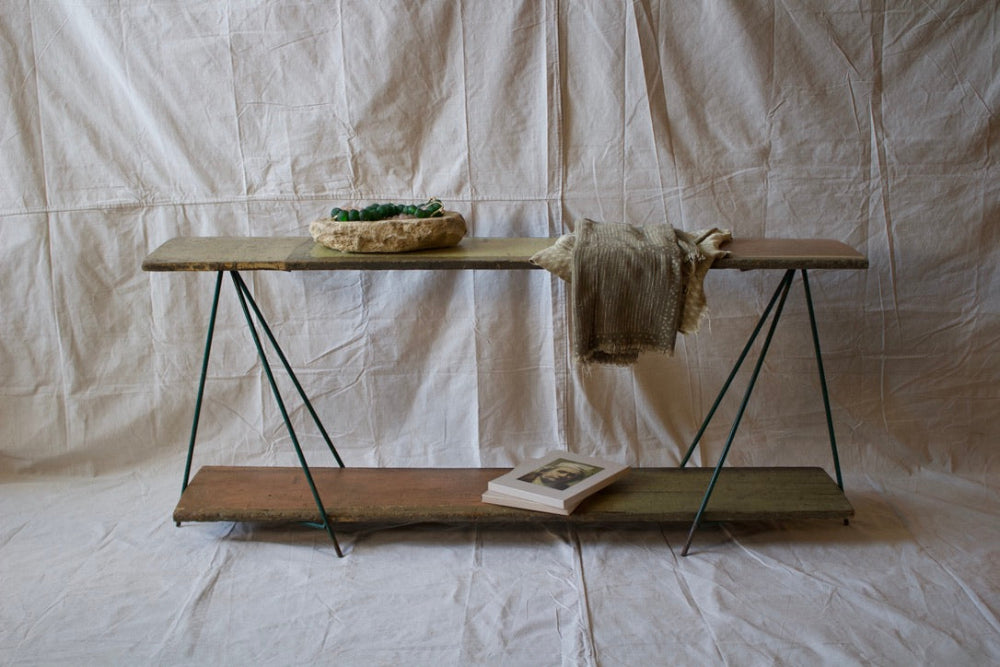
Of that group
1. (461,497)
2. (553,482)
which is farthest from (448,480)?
(553,482)

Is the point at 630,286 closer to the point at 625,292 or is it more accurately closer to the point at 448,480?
the point at 625,292

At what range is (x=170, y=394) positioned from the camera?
9.10ft

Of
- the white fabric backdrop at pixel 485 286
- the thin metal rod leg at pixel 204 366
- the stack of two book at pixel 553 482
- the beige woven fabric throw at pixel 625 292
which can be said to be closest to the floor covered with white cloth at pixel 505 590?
the white fabric backdrop at pixel 485 286

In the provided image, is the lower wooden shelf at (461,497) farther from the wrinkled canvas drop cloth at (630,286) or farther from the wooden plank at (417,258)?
the wooden plank at (417,258)

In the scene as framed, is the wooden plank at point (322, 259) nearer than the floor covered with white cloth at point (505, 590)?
No

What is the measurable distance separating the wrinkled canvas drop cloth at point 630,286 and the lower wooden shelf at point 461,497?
42 cm

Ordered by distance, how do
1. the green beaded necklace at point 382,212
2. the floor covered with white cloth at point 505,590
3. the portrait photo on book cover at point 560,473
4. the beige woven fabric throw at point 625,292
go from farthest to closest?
the portrait photo on book cover at point 560,473, the green beaded necklace at point 382,212, the beige woven fabric throw at point 625,292, the floor covered with white cloth at point 505,590

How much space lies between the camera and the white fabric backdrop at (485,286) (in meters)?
2.30

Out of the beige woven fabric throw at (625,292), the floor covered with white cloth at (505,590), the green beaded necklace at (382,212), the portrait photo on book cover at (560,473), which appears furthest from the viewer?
the portrait photo on book cover at (560,473)

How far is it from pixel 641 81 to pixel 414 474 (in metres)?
1.18

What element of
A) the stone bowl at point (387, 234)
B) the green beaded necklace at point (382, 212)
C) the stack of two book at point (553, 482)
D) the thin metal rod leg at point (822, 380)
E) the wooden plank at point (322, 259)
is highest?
the green beaded necklace at point (382, 212)

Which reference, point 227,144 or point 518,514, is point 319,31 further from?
point 518,514

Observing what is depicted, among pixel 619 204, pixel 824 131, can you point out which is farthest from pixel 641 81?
pixel 824 131

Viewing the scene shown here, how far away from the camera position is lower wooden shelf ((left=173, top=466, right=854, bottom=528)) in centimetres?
234
